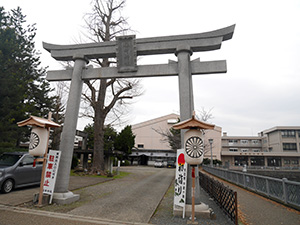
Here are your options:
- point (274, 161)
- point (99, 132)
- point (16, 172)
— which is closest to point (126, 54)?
point (16, 172)

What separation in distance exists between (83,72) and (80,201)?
5.10 meters

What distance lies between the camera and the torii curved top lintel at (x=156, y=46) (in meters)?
6.61

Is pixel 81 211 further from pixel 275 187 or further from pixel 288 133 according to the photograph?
pixel 288 133

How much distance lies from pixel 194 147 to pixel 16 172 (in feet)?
25.9

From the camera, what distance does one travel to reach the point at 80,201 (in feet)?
22.6

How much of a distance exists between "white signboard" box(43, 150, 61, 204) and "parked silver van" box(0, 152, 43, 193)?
204 centimetres

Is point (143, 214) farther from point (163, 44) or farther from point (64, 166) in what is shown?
point (163, 44)

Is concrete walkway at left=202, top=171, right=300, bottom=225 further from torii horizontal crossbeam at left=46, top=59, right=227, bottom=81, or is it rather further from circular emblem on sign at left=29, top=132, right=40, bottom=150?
circular emblem on sign at left=29, top=132, right=40, bottom=150

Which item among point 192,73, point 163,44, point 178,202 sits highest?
point 163,44

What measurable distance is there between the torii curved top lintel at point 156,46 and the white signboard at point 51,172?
4.19 m

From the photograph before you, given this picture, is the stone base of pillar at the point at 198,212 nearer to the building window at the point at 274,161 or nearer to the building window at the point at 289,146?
the building window at the point at 274,161

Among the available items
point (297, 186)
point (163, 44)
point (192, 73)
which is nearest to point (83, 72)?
point (163, 44)

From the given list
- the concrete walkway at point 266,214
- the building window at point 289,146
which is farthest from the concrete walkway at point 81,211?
the building window at point 289,146

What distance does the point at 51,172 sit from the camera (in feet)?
21.1
